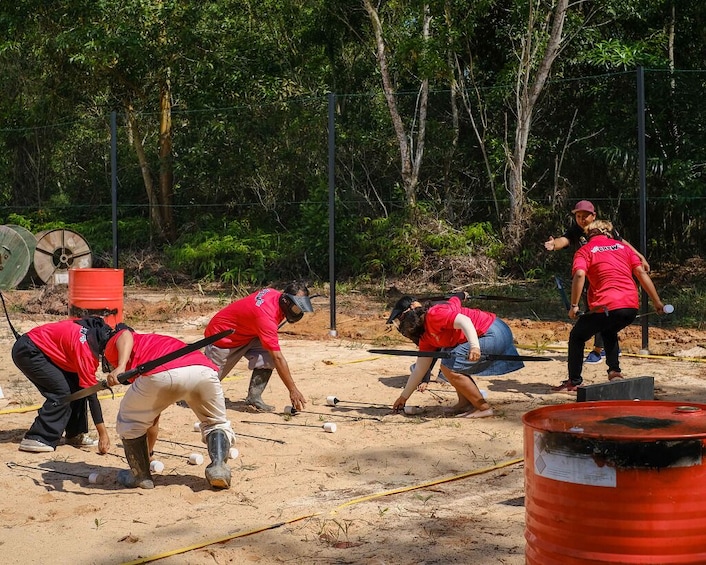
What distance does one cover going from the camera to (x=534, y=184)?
1700cm

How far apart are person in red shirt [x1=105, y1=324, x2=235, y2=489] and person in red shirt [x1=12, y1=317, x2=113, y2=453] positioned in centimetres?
68

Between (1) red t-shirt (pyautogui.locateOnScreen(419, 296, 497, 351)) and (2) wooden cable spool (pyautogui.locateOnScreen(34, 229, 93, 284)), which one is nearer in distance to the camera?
(1) red t-shirt (pyautogui.locateOnScreen(419, 296, 497, 351))

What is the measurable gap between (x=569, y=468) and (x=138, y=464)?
11.8 ft

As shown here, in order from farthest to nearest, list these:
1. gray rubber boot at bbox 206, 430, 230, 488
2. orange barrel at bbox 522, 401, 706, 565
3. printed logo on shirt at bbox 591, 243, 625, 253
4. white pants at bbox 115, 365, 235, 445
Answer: printed logo on shirt at bbox 591, 243, 625, 253
gray rubber boot at bbox 206, 430, 230, 488
white pants at bbox 115, 365, 235, 445
orange barrel at bbox 522, 401, 706, 565

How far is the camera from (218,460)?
604 cm

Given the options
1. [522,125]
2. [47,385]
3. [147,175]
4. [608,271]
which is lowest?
[47,385]

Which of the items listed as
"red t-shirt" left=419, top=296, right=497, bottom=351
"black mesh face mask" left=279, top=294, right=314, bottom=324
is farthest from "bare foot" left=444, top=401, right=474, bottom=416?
"black mesh face mask" left=279, top=294, right=314, bottom=324

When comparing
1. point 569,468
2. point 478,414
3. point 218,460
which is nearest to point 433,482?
point 218,460

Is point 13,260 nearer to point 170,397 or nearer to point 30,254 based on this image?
point 30,254

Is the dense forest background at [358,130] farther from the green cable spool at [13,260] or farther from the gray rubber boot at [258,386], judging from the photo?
the gray rubber boot at [258,386]

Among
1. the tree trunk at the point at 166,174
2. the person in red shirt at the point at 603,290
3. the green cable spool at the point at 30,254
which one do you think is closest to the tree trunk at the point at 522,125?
the tree trunk at the point at 166,174

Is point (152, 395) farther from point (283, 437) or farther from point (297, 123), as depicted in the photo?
point (297, 123)

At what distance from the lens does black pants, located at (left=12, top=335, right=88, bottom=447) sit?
274 inches

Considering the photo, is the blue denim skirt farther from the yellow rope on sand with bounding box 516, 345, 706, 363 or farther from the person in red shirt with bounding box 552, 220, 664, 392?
the yellow rope on sand with bounding box 516, 345, 706, 363
